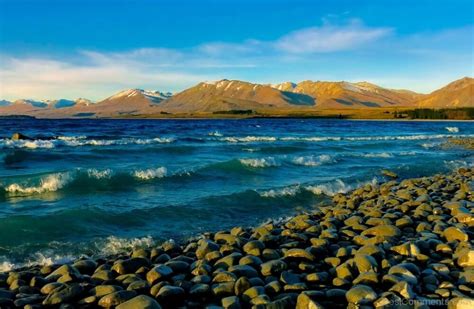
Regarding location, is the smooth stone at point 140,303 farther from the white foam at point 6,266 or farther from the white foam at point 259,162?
the white foam at point 259,162

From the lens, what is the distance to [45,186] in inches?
634

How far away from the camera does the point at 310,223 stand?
33.5 ft

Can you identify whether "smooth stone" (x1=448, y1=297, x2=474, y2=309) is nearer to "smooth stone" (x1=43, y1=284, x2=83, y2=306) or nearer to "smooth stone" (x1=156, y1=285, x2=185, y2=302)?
"smooth stone" (x1=156, y1=285, x2=185, y2=302)

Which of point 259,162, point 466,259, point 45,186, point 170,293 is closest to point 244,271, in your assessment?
point 170,293

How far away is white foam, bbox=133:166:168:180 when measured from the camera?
18.7m

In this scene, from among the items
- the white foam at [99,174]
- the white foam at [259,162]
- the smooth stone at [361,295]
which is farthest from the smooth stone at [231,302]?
the white foam at [259,162]

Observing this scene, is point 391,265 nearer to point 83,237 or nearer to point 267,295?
point 267,295

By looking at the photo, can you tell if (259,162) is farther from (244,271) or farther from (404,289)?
(404,289)

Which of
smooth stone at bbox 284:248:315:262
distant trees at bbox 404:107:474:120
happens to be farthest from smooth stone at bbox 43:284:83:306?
distant trees at bbox 404:107:474:120

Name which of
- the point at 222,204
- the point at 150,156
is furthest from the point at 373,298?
the point at 150,156

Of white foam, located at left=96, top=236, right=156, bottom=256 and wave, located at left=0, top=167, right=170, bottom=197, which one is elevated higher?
wave, located at left=0, top=167, right=170, bottom=197

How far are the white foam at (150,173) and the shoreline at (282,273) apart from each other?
9.39 meters

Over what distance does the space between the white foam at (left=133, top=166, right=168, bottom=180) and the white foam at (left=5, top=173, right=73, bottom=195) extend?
279 cm

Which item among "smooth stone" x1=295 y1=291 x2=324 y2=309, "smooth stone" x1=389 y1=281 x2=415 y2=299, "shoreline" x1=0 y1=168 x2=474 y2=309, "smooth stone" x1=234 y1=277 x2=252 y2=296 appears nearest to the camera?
"smooth stone" x1=295 y1=291 x2=324 y2=309
